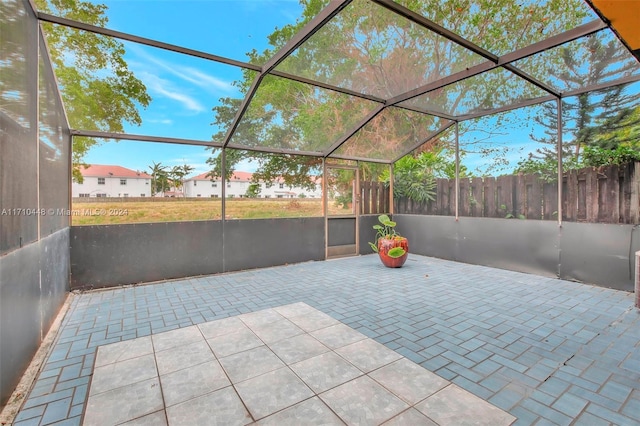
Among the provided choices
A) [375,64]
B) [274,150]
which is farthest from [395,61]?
[274,150]

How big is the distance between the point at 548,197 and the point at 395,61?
3.35 metres

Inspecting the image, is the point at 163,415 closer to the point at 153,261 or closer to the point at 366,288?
the point at 366,288

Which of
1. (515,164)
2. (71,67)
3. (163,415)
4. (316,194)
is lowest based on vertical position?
(163,415)

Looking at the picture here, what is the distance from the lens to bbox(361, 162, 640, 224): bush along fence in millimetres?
3916

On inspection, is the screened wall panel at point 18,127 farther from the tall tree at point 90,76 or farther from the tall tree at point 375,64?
the tall tree at point 375,64

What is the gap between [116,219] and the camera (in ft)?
14.1

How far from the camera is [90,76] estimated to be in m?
3.24

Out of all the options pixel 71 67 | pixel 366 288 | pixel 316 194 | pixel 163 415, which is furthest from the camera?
pixel 316 194

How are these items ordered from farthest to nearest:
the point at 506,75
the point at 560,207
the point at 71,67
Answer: the point at 560,207
the point at 506,75
the point at 71,67

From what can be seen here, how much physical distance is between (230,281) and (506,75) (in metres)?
4.64

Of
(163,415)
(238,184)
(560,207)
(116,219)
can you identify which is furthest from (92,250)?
(560,207)

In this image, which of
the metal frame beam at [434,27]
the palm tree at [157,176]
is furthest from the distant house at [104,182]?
the metal frame beam at [434,27]

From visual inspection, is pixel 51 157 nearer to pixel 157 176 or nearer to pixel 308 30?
pixel 157 176

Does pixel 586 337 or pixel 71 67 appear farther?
pixel 71 67
